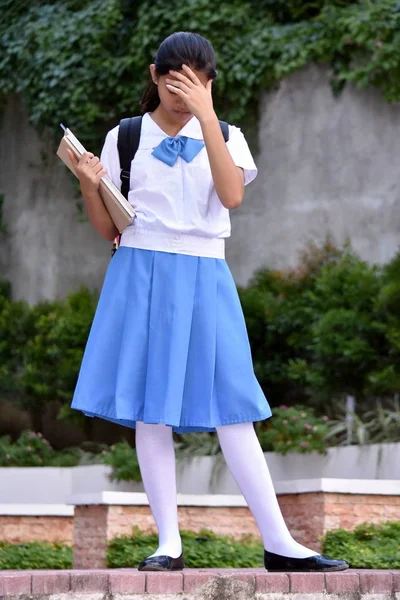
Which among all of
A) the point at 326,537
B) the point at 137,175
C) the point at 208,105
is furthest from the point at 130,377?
the point at 326,537

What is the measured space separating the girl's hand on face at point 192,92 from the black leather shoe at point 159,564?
1255mm

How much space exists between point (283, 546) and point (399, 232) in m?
6.70

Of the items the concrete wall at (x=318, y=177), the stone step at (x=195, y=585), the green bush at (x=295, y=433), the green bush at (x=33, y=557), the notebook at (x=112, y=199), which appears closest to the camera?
the stone step at (x=195, y=585)

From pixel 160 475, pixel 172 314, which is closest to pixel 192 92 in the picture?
pixel 172 314

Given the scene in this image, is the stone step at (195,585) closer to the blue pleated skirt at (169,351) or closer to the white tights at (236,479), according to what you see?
the white tights at (236,479)

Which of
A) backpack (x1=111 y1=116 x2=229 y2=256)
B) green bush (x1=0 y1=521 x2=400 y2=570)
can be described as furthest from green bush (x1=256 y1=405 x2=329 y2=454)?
backpack (x1=111 y1=116 x2=229 y2=256)

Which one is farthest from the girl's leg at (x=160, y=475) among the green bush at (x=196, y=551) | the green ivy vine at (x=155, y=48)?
the green ivy vine at (x=155, y=48)

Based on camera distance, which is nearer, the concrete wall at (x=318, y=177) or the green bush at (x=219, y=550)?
the green bush at (x=219, y=550)

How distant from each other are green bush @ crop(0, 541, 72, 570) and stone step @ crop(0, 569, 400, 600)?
12.6 feet

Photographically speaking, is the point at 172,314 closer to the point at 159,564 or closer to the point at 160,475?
the point at 160,475

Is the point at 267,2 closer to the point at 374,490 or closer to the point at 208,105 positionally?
the point at 374,490

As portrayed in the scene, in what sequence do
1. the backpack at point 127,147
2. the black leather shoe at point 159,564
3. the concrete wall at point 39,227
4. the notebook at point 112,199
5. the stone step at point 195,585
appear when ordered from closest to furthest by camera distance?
the stone step at point 195,585 → the black leather shoe at point 159,564 → the notebook at point 112,199 → the backpack at point 127,147 → the concrete wall at point 39,227

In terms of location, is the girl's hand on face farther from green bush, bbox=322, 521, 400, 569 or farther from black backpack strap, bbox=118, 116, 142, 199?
green bush, bbox=322, 521, 400, 569

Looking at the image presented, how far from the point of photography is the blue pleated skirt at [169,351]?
3.19 meters
